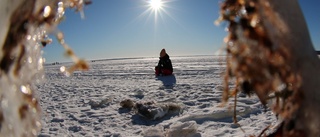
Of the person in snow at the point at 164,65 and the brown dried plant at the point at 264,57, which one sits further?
the person in snow at the point at 164,65

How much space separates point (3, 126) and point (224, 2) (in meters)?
0.81

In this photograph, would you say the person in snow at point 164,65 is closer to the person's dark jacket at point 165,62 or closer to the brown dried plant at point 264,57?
the person's dark jacket at point 165,62

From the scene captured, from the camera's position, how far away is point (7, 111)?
0.80 metres

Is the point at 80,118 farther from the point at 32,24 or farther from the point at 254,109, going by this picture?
the point at 32,24

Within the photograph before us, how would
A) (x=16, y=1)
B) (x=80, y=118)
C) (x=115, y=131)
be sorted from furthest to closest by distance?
(x=80, y=118)
(x=115, y=131)
(x=16, y=1)

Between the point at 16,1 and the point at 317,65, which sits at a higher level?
the point at 16,1

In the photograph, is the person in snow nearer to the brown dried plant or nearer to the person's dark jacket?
the person's dark jacket

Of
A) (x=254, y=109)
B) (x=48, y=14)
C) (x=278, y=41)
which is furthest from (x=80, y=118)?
(x=278, y=41)

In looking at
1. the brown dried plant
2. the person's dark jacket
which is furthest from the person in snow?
the brown dried plant

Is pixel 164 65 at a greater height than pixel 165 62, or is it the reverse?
pixel 165 62

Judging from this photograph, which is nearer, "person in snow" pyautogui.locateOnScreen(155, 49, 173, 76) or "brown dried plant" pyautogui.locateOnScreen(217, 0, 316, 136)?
"brown dried plant" pyautogui.locateOnScreen(217, 0, 316, 136)

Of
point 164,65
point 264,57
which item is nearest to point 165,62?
point 164,65

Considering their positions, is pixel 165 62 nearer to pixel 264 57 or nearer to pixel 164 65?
pixel 164 65

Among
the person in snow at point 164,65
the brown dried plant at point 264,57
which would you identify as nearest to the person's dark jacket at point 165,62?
the person in snow at point 164,65
